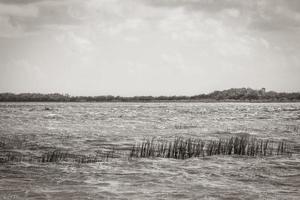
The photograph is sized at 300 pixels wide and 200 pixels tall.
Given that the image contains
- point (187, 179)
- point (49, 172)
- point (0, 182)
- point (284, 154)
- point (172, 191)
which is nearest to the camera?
point (172, 191)

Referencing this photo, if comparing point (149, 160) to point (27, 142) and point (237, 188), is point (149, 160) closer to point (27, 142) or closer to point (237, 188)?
point (237, 188)

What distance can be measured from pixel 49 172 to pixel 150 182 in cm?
528

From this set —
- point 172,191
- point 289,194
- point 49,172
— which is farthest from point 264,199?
point 49,172

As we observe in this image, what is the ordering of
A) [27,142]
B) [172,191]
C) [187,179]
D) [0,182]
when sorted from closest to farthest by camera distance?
[172,191] < [0,182] < [187,179] < [27,142]

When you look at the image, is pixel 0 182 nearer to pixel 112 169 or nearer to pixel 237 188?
pixel 112 169

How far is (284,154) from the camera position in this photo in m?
27.5

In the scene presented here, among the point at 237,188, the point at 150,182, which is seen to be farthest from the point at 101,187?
the point at 237,188

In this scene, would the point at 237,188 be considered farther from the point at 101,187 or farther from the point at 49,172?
the point at 49,172

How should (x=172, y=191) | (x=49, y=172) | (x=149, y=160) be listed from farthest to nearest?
(x=149, y=160), (x=49, y=172), (x=172, y=191)

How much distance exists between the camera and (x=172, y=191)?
1648 cm

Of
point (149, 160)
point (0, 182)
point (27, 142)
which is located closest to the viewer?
point (0, 182)

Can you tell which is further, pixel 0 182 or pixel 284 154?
pixel 284 154

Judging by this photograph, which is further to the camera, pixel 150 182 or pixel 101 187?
pixel 150 182

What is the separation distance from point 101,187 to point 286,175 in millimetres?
8867
